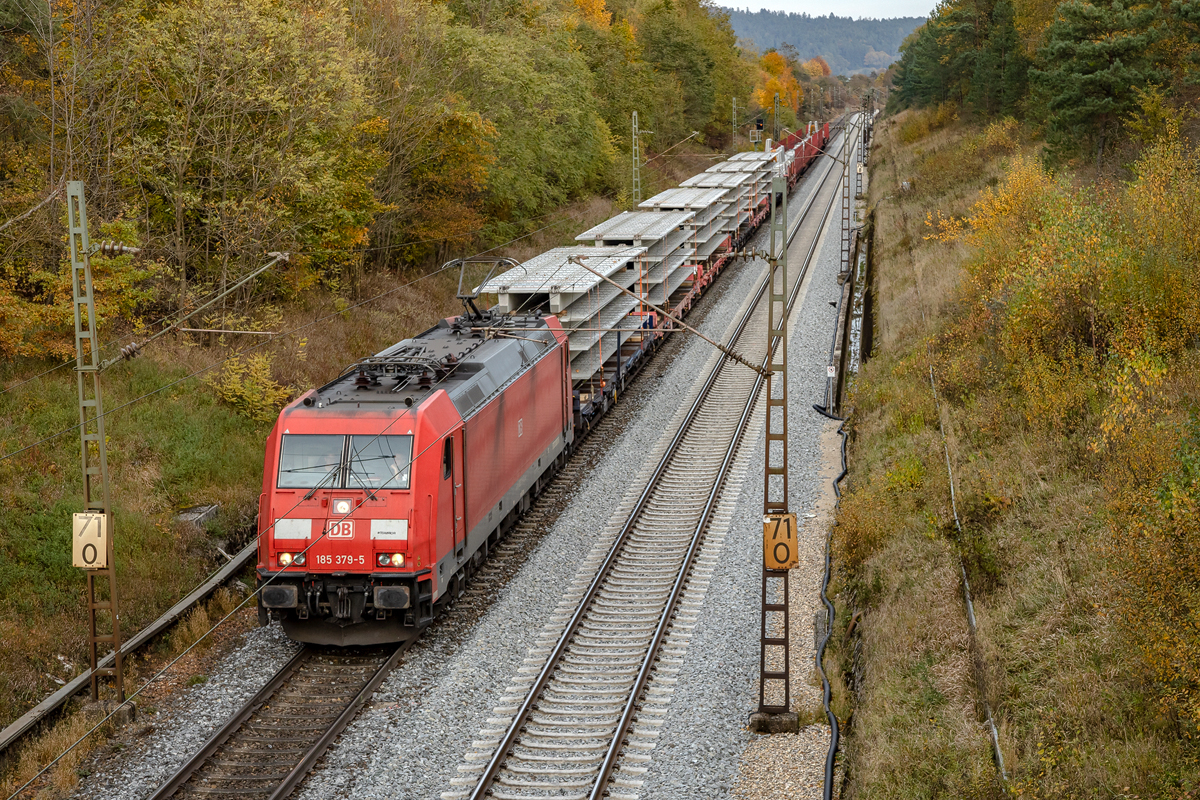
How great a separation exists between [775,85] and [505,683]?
110 metres

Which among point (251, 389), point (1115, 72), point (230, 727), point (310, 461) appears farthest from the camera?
point (1115, 72)

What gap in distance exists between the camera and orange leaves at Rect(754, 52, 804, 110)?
112562 mm

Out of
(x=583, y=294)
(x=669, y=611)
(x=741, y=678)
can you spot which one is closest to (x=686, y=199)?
(x=583, y=294)

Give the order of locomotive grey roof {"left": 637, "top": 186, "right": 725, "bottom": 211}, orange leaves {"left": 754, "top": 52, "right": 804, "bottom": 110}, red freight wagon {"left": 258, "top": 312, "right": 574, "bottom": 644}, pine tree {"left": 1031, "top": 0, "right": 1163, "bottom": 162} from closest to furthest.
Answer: red freight wagon {"left": 258, "top": 312, "right": 574, "bottom": 644} < pine tree {"left": 1031, "top": 0, "right": 1163, "bottom": 162} < locomotive grey roof {"left": 637, "top": 186, "right": 725, "bottom": 211} < orange leaves {"left": 754, "top": 52, "right": 804, "bottom": 110}

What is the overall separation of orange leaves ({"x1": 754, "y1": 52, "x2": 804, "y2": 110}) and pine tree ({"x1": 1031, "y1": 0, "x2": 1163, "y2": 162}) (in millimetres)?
71096

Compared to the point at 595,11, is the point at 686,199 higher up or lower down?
lower down

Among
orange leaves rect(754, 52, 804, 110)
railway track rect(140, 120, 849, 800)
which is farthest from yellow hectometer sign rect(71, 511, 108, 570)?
orange leaves rect(754, 52, 804, 110)

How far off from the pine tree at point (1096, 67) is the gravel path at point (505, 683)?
2054cm

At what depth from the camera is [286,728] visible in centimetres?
1266

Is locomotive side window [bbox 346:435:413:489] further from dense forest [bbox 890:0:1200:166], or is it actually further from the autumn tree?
dense forest [bbox 890:0:1200:166]

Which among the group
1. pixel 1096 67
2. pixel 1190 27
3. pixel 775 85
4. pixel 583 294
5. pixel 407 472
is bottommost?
pixel 407 472

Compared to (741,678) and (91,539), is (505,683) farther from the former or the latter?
(91,539)

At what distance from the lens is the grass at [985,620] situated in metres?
9.88

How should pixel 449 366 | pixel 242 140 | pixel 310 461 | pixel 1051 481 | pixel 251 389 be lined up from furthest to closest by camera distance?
pixel 242 140 → pixel 251 389 → pixel 449 366 → pixel 1051 481 → pixel 310 461
